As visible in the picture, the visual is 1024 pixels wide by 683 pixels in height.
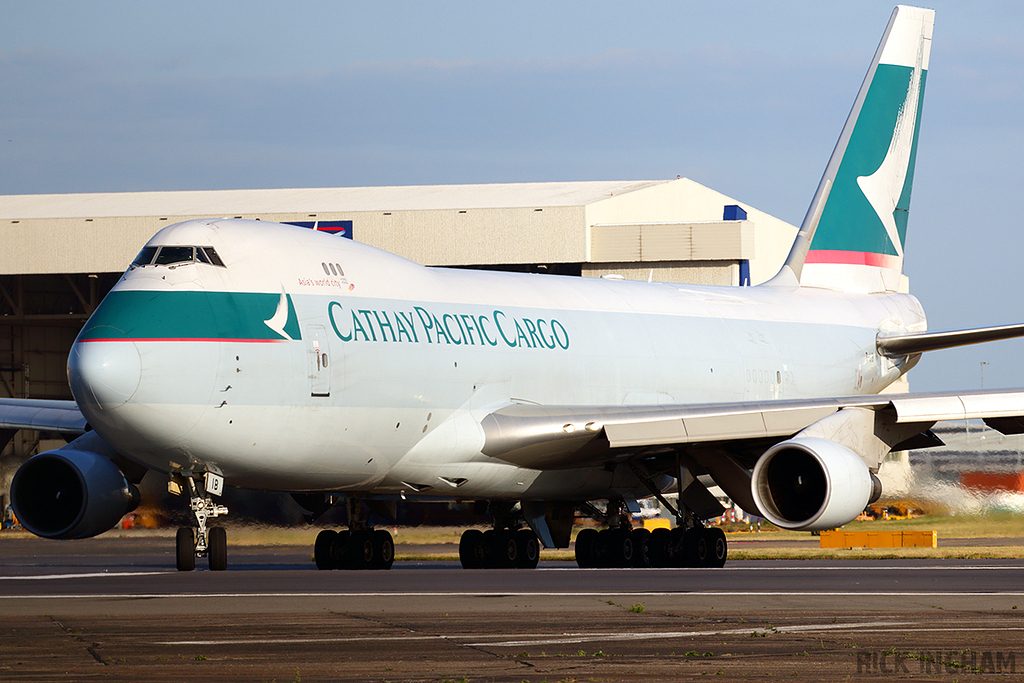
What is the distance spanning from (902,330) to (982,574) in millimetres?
A: 11114

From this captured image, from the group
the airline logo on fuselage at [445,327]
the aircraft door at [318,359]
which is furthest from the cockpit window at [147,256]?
the airline logo on fuselage at [445,327]

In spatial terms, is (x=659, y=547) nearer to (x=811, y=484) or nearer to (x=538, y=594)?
(x=811, y=484)

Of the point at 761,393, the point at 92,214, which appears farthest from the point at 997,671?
the point at 92,214

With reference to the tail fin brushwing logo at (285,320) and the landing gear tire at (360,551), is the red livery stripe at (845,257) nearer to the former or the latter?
the landing gear tire at (360,551)

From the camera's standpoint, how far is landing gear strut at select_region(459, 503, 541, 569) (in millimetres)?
22469

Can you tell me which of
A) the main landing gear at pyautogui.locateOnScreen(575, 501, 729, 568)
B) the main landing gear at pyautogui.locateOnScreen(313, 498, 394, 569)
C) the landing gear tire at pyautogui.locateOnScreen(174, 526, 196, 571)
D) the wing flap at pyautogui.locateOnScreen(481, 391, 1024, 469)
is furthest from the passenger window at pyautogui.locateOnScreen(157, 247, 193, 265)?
the main landing gear at pyautogui.locateOnScreen(575, 501, 729, 568)

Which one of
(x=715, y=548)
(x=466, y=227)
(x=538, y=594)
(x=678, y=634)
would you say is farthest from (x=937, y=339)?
(x=466, y=227)

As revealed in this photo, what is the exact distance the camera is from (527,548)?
74.7 ft

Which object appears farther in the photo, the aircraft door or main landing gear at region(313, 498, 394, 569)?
main landing gear at region(313, 498, 394, 569)

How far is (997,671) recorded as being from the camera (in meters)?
8.07

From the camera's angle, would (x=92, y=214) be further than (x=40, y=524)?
Yes

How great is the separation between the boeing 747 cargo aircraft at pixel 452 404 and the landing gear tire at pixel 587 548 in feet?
0.16

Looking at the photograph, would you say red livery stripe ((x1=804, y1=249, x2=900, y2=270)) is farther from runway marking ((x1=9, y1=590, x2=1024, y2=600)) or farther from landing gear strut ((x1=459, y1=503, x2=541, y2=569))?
runway marking ((x1=9, y1=590, x2=1024, y2=600))

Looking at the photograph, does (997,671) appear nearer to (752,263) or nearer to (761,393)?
(761,393)
